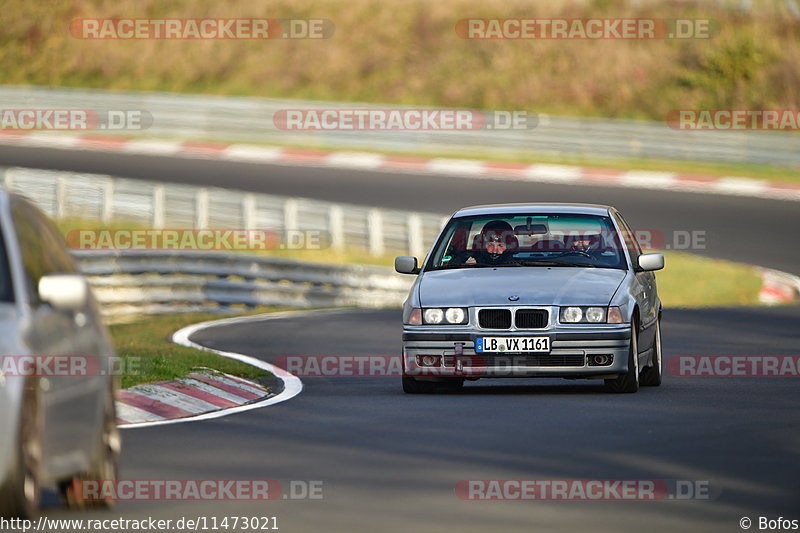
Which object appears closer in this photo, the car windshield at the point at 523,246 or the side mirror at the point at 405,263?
the car windshield at the point at 523,246

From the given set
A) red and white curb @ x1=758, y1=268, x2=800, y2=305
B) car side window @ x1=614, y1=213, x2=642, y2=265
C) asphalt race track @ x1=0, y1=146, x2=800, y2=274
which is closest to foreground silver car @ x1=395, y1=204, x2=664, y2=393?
car side window @ x1=614, y1=213, x2=642, y2=265

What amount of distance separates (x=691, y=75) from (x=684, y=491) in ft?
158

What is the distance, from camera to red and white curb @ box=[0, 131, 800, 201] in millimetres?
40688

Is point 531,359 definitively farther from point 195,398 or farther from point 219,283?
point 219,283

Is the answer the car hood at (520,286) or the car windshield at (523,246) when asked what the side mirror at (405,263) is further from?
the car hood at (520,286)

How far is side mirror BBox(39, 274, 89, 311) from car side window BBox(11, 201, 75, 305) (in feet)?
0.37

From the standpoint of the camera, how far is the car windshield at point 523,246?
14141mm

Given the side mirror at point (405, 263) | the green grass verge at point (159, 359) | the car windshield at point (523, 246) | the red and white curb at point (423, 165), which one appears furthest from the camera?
the red and white curb at point (423, 165)

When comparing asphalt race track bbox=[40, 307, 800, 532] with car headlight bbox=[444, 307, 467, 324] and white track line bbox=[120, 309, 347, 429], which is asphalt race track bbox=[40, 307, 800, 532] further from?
car headlight bbox=[444, 307, 467, 324]

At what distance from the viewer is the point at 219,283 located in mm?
26906

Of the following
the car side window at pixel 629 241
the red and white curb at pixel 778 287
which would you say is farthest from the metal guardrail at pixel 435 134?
the car side window at pixel 629 241

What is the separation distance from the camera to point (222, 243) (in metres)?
33.3

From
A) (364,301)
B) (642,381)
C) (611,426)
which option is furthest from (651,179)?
(611,426)

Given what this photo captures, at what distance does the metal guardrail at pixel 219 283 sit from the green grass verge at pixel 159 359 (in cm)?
371
